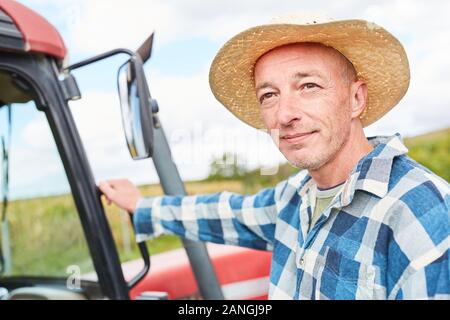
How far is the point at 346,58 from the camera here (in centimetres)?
134

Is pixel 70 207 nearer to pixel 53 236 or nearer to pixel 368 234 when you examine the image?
pixel 53 236

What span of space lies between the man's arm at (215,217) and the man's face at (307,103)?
35cm

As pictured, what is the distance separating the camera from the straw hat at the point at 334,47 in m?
1.24

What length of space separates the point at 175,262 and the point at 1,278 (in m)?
0.62

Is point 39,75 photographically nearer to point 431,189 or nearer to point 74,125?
point 74,125

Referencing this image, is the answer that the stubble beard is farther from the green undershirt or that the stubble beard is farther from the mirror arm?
the mirror arm

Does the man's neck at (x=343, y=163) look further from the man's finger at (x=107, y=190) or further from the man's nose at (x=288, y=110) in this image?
the man's finger at (x=107, y=190)

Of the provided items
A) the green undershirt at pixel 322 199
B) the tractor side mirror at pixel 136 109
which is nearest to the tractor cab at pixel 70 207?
the tractor side mirror at pixel 136 109

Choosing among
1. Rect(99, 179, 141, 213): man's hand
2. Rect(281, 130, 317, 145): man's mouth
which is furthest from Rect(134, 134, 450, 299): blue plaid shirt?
Rect(99, 179, 141, 213): man's hand

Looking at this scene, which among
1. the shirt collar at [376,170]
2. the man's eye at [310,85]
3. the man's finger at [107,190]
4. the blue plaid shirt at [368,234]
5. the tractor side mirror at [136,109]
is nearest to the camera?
the blue plaid shirt at [368,234]

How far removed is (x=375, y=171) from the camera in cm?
118

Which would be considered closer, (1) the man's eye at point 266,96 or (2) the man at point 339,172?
(2) the man at point 339,172

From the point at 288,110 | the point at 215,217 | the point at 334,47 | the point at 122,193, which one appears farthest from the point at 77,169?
the point at 334,47

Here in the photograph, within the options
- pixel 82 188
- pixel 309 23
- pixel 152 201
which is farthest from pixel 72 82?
pixel 309 23
